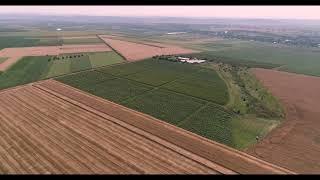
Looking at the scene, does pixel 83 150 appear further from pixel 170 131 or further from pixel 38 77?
pixel 38 77

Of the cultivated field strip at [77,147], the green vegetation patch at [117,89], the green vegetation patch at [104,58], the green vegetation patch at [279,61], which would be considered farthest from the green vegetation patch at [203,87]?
the green vegetation patch at [104,58]

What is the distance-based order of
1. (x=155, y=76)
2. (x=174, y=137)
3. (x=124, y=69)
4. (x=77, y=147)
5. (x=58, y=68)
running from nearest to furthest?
(x=77, y=147)
(x=174, y=137)
(x=155, y=76)
(x=124, y=69)
(x=58, y=68)

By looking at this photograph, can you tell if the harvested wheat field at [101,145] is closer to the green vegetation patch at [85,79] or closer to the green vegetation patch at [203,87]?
the green vegetation patch at [85,79]

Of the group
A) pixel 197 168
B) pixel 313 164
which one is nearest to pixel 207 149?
pixel 197 168

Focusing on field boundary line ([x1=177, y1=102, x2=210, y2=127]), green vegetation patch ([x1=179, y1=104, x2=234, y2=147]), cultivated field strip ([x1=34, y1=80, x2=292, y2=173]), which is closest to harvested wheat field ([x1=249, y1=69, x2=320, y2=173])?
cultivated field strip ([x1=34, y1=80, x2=292, y2=173])

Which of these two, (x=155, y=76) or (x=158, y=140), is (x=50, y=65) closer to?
(x=155, y=76)

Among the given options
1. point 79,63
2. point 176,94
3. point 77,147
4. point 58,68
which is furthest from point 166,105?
point 79,63
